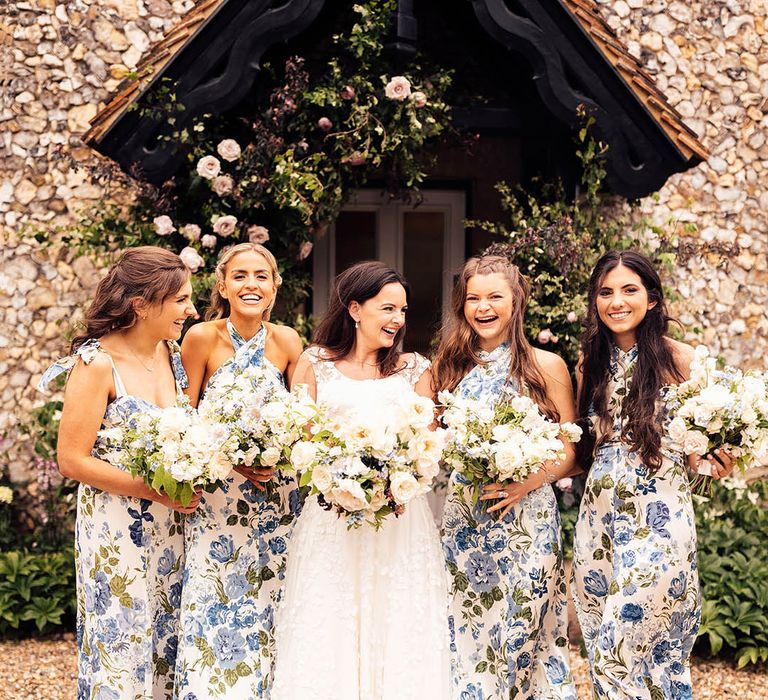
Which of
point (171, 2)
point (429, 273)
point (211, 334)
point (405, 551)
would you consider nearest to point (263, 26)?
point (171, 2)

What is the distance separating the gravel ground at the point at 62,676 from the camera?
530 centimetres

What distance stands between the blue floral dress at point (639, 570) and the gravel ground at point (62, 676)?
57.4 inches

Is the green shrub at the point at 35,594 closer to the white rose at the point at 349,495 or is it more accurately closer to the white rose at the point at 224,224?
the white rose at the point at 224,224

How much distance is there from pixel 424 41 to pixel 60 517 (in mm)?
4290

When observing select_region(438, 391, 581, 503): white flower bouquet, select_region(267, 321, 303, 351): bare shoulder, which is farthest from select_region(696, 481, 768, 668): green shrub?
select_region(267, 321, 303, 351): bare shoulder

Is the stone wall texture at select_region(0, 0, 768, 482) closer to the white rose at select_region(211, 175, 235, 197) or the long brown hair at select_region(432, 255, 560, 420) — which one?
the white rose at select_region(211, 175, 235, 197)

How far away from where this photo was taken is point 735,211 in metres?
7.34

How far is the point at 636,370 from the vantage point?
400cm

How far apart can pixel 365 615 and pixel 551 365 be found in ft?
4.40

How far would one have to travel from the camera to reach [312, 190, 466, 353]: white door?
7.52 meters

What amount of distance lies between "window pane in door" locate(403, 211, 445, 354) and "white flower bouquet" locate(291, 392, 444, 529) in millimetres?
4214

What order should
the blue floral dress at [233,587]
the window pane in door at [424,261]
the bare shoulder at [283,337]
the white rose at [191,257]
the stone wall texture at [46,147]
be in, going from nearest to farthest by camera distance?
the blue floral dress at [233,587], the bare shoulder at [283,337], the white rose at [191,257], the stone wall texture at [46,147], the window pane in door at [424,261]

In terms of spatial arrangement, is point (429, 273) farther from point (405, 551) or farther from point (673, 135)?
point (405, 551)

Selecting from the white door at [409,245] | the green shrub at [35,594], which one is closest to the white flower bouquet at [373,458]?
the green shrub at [35,594]
